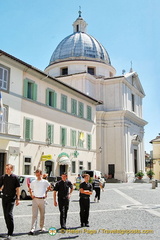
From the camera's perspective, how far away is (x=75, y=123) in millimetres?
31906

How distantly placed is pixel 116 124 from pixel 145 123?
11.6 metres

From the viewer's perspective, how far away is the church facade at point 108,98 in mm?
44969

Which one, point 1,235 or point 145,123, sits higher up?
point 145,123

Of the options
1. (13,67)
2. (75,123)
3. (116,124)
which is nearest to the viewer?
(13,67)

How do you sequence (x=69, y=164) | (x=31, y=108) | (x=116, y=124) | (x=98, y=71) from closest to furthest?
(x=31, y=108), (x=69, y=164), (x=116, y=124), (x=98, y=71)

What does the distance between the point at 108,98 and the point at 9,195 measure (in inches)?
1596

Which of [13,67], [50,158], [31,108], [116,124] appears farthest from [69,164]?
[116,124]

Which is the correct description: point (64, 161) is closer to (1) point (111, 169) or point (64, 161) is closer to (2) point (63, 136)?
(2) point (63, 136)

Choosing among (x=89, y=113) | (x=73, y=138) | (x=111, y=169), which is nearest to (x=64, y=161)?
(x=73, y=138)

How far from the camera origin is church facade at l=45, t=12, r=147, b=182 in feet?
148

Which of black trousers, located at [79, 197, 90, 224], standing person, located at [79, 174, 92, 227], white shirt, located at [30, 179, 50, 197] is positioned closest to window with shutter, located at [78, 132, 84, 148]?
standing person, located at [79, 174, 92, 227]

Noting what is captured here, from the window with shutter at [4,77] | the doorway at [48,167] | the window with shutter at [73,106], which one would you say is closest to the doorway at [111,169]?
the window with shutter at [73,106]

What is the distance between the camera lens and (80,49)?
51.7m

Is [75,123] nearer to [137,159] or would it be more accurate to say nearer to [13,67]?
[13,67]
